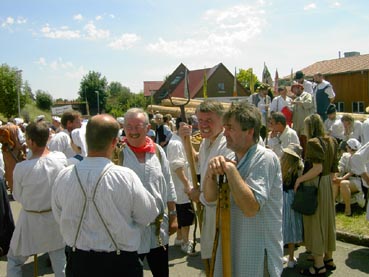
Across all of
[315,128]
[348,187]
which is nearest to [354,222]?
[348,187]

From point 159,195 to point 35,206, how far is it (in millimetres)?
1371

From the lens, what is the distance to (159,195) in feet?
12.2

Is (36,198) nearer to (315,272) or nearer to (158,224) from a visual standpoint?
(158,224)

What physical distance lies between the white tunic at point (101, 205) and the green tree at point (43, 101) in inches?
2604

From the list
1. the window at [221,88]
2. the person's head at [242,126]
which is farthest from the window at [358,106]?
the person's head at [242,126]

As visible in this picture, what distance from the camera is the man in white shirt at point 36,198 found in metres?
4.12

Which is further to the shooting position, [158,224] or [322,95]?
[322,95]

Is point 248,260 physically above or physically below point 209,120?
below

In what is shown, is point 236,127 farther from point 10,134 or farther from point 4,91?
point 4,91

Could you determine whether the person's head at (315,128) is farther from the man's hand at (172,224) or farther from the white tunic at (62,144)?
the white tunic at (62,144)

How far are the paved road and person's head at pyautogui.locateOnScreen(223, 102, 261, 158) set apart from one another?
278cm

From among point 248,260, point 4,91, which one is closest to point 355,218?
point 248,260

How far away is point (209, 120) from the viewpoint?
384 cm

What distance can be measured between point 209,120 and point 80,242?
171cm
